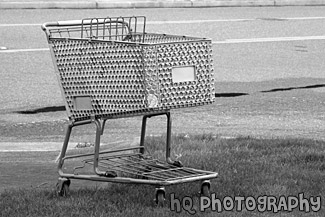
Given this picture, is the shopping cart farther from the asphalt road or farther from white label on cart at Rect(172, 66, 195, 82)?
the asphalt road

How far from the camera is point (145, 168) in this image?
5.95m

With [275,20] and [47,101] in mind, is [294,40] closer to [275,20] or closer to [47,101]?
[275,20]

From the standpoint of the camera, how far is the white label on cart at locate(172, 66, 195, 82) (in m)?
5.48

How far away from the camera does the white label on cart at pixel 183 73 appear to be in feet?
18.0

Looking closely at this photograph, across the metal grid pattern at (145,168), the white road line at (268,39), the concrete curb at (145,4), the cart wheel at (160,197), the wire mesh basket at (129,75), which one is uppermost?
the concrete curb at (145,4)

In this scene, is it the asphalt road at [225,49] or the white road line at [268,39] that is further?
the white road line at [268,39]

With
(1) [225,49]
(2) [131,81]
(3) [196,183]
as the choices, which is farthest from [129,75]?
(1) [225,49]

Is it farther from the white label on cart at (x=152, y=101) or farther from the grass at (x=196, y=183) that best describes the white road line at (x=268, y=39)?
the white label on cart at (x=152, y=101)

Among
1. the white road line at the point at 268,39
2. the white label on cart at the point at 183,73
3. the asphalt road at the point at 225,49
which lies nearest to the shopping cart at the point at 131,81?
the white label on cart at the point at 183,73

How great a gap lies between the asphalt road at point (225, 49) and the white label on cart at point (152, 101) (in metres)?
3.79

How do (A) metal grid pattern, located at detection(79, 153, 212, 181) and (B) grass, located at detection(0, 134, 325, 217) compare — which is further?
(A) metal grid pattern, located at detection(79, 153, 212, 181)

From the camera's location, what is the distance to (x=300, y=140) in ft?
24.6

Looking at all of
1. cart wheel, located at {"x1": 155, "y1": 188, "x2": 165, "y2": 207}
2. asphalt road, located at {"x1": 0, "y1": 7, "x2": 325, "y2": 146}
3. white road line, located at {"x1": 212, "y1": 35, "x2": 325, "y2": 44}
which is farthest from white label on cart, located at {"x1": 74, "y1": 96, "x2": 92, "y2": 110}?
white road line, located at {"x1": 212, "y1": 35, "x2": 325, "y2": 44}

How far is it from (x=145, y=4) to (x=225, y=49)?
17.8 ft
